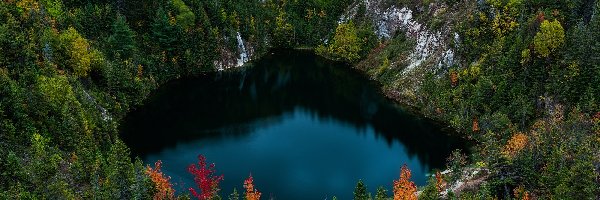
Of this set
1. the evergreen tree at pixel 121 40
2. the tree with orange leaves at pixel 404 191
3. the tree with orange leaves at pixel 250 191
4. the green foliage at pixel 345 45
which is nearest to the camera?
the tree with orange leaves at pixel 404 191

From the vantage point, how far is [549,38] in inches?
3455

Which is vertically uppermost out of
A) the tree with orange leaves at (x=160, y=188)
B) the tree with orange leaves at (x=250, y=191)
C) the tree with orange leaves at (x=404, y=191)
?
the tree with orange leaves at (x=160, y=188)

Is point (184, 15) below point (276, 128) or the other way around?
the other way around

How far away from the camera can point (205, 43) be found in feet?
431

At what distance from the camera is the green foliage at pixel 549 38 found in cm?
8744

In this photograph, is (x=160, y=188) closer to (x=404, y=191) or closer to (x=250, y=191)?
(x=250, y=191)

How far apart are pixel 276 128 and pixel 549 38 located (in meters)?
Answer: 49.3

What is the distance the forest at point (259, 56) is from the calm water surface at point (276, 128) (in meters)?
3.58

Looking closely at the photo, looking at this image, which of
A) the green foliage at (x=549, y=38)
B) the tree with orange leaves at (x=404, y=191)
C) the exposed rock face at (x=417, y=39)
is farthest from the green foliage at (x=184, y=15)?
the green foliage at (x=549, y=38)

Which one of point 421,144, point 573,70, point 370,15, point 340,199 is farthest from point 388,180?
point 370,15

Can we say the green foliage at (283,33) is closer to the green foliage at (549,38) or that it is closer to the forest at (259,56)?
the forest at (259,56)

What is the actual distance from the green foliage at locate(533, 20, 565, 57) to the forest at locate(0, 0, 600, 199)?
0.17m

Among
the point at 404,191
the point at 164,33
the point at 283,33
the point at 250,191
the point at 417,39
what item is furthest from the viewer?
the point at 283,33

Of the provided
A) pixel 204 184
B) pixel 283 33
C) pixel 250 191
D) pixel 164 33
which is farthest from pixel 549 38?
pixel 283 33
